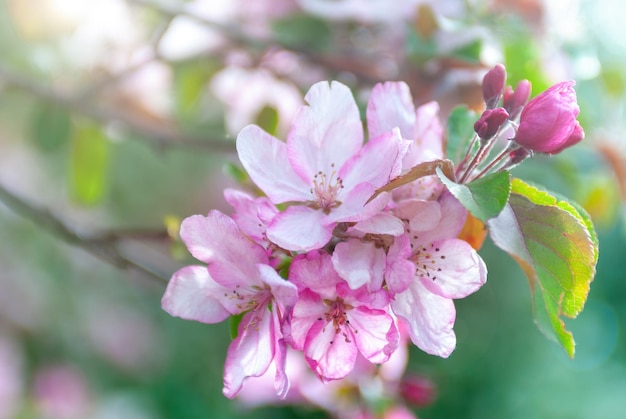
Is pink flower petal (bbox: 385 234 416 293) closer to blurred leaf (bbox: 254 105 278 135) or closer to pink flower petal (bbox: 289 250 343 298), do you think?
pink flower petal (bbox: 289 250 343 298)

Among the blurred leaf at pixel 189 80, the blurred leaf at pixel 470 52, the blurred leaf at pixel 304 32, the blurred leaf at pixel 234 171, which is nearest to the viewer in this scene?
the blurred leaf at pixel 234 171

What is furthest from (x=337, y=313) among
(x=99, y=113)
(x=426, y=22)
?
(x=99, y=113)

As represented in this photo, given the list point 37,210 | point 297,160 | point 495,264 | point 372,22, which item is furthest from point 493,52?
point 495,264

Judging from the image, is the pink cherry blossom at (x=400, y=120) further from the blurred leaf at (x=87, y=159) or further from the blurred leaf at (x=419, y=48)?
the blurred leaf at (x=87, y=159)

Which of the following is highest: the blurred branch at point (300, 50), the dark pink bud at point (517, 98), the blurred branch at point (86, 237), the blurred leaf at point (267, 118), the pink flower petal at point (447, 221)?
the dark pink bud at point (517, 98)

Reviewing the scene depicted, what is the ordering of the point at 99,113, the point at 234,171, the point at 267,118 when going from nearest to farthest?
the point at 234,171 < the point at 267,118 < the point at 99,113

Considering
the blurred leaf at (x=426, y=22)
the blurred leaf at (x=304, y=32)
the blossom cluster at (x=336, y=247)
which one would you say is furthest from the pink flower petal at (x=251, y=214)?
the blurred leaf at (x=304, y=32)

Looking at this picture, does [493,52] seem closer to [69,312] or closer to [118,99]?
[118,99]

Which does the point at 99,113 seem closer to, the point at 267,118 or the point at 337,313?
the point at 267,118
